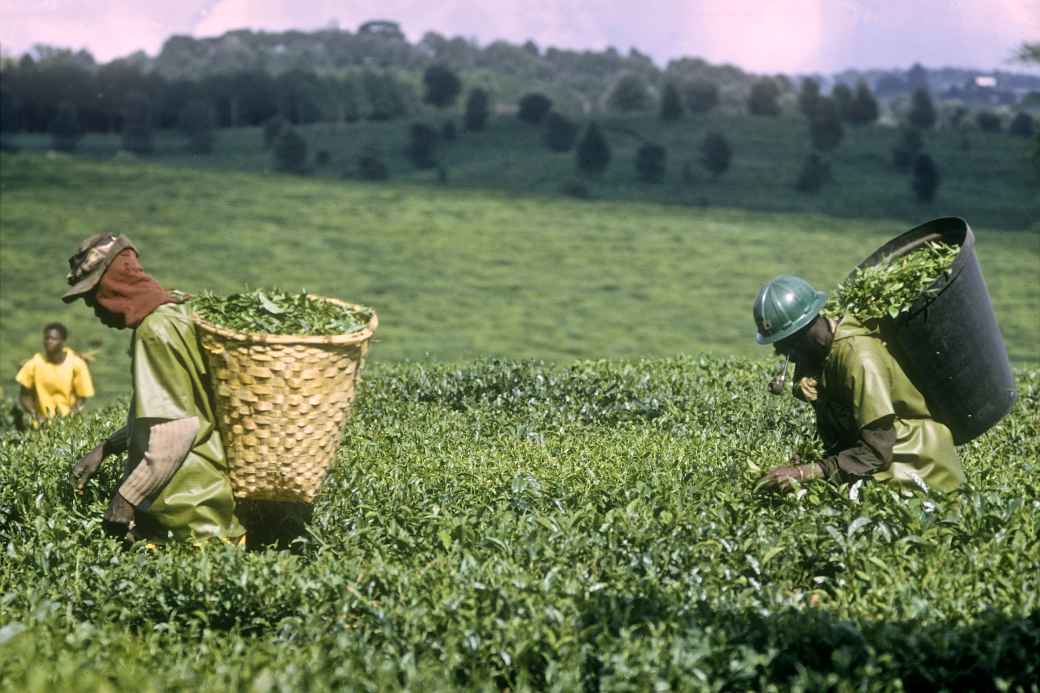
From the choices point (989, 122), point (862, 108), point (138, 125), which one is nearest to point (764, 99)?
point (862, 108)

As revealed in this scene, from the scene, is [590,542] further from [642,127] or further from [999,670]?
[642,127]

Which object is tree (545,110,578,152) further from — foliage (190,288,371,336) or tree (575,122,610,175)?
foliage (190,288,371,336)

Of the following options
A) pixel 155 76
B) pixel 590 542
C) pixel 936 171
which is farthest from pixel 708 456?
pixel 155 76

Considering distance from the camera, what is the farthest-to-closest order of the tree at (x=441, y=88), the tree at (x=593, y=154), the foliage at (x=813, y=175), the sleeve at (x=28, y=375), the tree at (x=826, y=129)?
the tree at (x=441, y=88), the tree at (x=826, y=129), the tree at (x=593, y=154), the foliage at (x=813, y=175), the sleeve at (x=28, y=375)

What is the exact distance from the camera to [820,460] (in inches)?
252

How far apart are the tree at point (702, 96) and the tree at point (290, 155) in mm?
35270

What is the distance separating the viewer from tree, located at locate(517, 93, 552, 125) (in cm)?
9112

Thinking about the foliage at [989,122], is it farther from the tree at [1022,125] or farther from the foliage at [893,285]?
the foliage at [893,285]

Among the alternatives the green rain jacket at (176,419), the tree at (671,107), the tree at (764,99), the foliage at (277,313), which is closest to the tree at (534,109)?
the tree at (671,107)

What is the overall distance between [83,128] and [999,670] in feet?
255

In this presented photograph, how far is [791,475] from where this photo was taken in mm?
6359

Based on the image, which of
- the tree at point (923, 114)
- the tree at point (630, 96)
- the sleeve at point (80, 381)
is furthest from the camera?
the tree at point (630, 96)

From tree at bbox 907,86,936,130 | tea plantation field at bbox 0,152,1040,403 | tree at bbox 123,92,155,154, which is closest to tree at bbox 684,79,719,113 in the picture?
tree at bbox 907,86,936,130

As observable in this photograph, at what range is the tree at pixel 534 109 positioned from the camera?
9112cm
